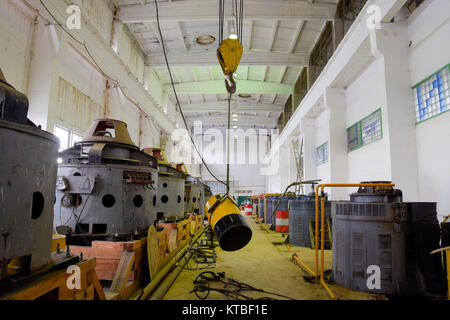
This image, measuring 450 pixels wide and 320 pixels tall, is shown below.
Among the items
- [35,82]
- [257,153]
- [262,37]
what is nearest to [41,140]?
[35,82]

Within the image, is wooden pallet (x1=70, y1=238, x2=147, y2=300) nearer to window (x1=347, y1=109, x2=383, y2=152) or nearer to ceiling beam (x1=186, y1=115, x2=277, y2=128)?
window (x1=347, y1=109, x2=383, y2=152)

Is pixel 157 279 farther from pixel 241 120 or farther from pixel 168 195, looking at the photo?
pixel 241 120

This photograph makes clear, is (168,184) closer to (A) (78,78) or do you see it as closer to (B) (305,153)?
(A) (78,78)

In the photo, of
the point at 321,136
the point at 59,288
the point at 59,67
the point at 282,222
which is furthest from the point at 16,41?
the point at 321,136

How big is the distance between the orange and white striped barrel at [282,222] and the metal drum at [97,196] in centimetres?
673

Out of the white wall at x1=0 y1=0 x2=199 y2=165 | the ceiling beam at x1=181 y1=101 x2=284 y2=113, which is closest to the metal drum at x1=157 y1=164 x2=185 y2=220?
the white wall at x1=0 y1=0 x2=199 y2=165

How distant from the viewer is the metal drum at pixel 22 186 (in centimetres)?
150

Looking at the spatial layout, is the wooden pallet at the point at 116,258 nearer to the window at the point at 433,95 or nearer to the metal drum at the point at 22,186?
the metal drum at the point at 22,186

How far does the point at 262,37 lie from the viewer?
1141 cm

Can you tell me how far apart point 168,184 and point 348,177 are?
6258 millimetres

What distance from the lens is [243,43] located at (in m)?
11.8

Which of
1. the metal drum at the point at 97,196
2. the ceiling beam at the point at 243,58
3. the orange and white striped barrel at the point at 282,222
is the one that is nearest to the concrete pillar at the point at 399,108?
the orange and white striped barrel at the point at 282,222

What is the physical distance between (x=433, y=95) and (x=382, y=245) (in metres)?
3.53
